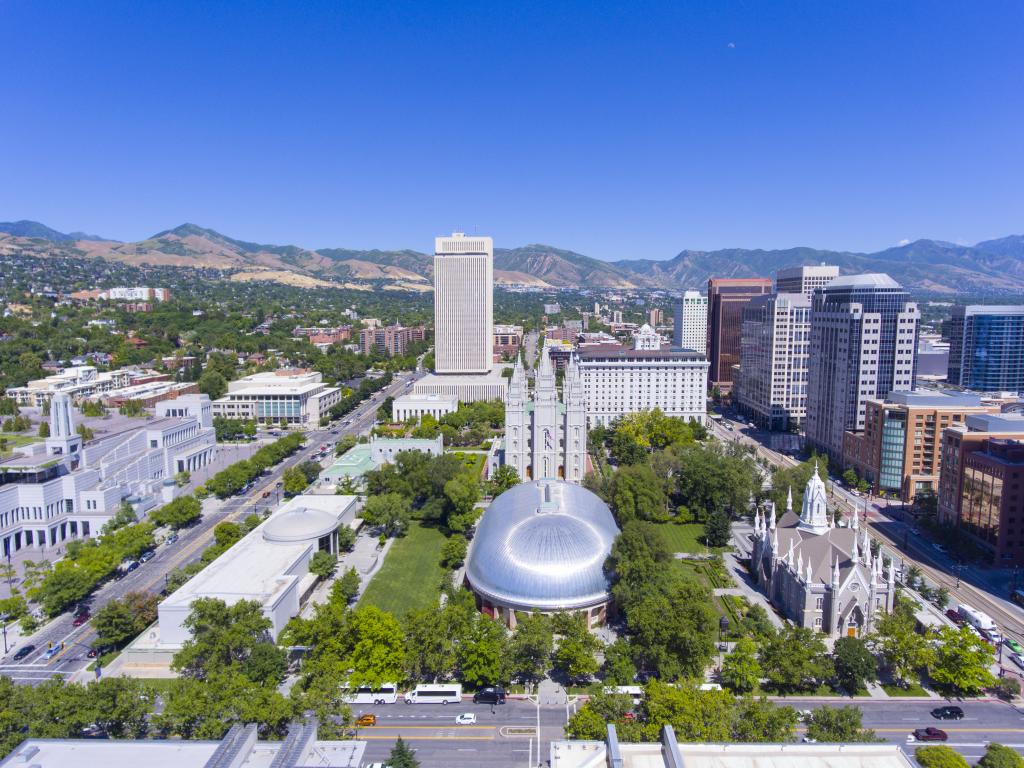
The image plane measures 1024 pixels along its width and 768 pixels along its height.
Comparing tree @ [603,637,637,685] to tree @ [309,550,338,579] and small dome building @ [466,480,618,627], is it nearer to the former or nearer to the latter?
small dome building @ [466,480,618,627]

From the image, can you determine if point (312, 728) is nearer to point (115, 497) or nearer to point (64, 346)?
point (115, 497)

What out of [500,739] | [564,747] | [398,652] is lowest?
[500,739]

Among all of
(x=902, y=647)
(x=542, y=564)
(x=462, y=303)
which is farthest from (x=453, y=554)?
(x=462, y=303)

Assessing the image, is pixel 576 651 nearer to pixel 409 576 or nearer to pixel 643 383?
pixel 409 576

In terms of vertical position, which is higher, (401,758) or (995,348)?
(995,348)

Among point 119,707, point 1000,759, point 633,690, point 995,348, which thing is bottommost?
point 633,690

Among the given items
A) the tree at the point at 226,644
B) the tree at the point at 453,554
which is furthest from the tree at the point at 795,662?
the tree at the point at 226,644

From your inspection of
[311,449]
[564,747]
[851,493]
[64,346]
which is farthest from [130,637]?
[64,346]
